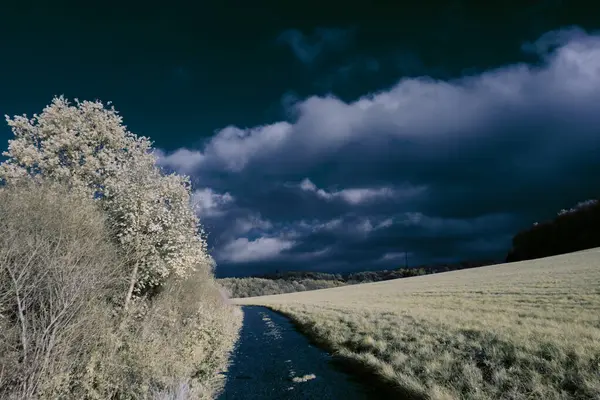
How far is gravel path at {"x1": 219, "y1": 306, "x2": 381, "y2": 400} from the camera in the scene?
47.1 feet

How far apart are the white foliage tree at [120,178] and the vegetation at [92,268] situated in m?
0.08

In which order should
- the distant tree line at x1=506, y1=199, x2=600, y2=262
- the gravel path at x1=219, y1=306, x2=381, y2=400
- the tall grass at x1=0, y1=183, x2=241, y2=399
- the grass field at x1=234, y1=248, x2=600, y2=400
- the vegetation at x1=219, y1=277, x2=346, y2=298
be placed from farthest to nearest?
the vegetation at x1=219, y1=277, x2=346, y2=298 < the distant tree line at x1=506, y1=199, x2=600, y2=262 < the gravel path at x1=219, y1=306, x2=381, y2=400 < the grass field at x1=234, y1=248, x2=600, y2=400 < the tall grass at x1=0, y1=183, x2=241, y2=399

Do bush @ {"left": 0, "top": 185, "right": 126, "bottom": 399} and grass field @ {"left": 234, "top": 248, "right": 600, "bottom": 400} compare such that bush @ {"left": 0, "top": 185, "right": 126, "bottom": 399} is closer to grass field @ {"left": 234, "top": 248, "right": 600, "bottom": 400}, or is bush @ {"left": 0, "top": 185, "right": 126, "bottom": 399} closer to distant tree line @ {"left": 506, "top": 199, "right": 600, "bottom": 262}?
grass field @ {"left": 234, "top": 248, "right": 600, "bottom": 400}

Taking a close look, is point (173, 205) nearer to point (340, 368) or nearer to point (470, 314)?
point (340, 368)

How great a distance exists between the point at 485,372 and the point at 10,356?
45.8 feet

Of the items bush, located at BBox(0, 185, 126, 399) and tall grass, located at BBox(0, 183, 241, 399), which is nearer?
bush, located at BBox(0, 185, 126, 399)

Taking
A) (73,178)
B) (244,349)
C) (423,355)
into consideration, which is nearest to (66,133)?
(73,178)

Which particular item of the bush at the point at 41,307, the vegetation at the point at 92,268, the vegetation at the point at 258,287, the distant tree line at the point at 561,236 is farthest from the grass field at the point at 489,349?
the vegetation at the point at 258,287

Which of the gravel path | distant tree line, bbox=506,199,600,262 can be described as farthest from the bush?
distant tree line, bbox=506,199,600,262

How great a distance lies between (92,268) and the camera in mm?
11258

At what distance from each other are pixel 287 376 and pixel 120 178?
14889 mm

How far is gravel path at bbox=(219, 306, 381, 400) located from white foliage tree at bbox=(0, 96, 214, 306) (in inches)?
277

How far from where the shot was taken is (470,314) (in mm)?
23922

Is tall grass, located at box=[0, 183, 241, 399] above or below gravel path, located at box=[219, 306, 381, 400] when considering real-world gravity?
above
